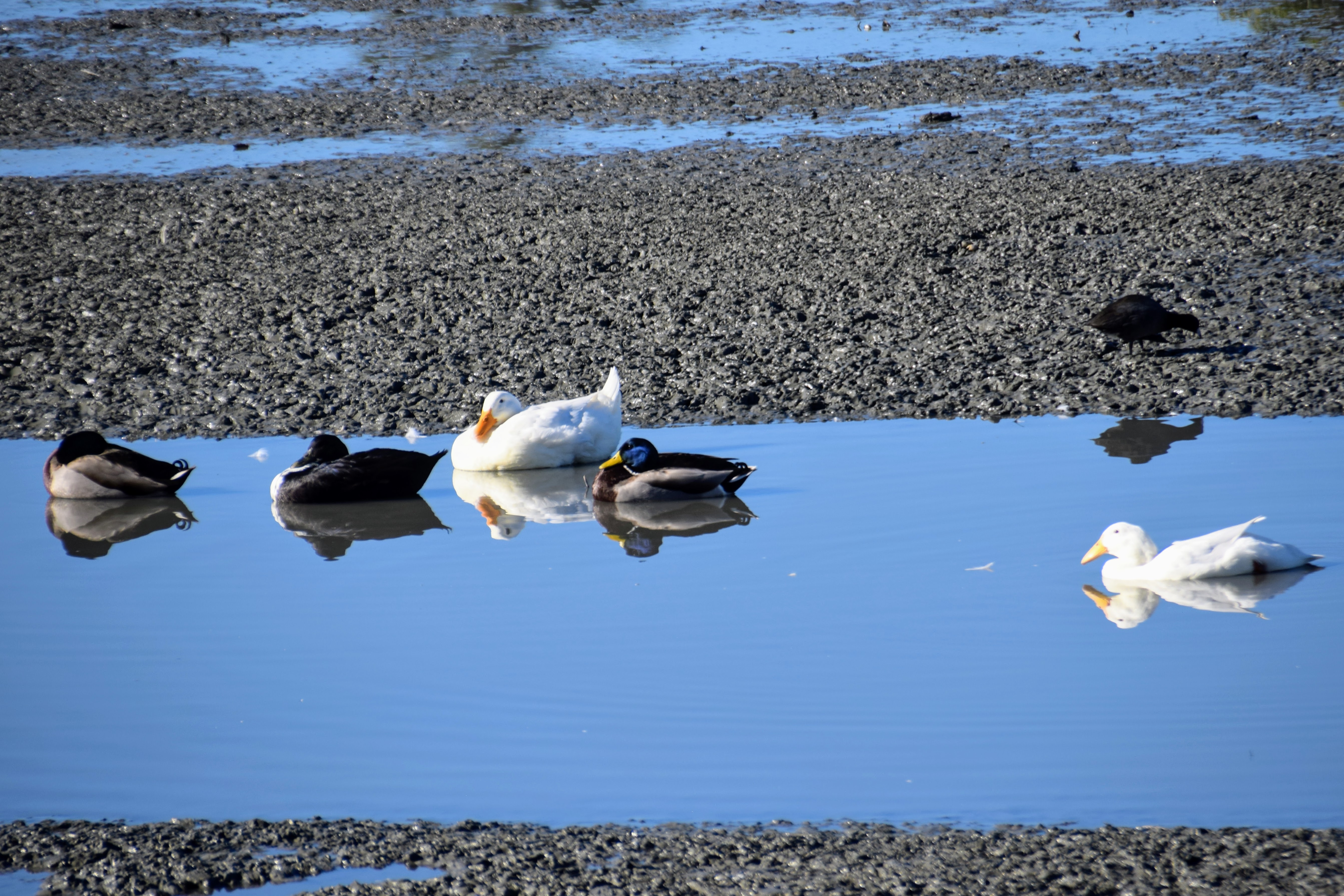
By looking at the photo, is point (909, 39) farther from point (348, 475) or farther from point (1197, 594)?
point (1197, 594)

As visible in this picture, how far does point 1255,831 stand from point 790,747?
1.50 m

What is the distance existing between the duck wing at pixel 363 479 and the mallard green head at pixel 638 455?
1198 millimetres

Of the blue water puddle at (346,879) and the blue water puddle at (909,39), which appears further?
the blue water puddle at (909,39)

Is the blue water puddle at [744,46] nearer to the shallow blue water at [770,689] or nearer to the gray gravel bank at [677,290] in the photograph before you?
the gray gravel bank at [677,290]

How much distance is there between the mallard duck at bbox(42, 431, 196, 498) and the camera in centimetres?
841

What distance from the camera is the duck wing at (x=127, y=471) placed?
8.41 m

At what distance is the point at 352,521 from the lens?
8180 mm

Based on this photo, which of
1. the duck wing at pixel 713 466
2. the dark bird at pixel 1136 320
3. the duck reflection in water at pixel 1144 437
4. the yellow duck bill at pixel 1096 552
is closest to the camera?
the yellow duck bill at pixel 1096 552

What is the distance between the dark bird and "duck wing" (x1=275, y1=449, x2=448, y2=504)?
15.6ft

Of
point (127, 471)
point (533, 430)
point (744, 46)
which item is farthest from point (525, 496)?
point (744, 46)

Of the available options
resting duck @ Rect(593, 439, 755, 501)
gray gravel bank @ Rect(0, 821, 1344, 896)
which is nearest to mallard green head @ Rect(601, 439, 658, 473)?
resting duck @ Rect(593, 439, 755, 501)

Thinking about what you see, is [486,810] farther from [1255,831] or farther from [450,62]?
[450,62]

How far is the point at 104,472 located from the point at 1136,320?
22.2 ft

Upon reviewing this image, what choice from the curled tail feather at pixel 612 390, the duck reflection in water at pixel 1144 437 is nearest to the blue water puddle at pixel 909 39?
the duck reflection in water at pixel 1144 437
